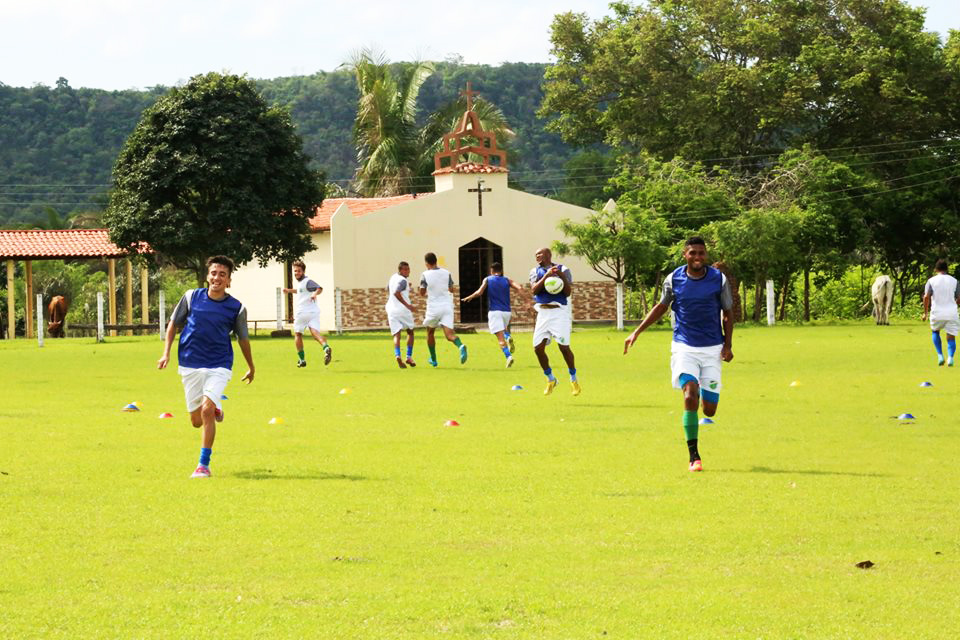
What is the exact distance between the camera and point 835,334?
3816 cm

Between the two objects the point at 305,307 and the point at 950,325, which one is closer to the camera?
the point at 950,325

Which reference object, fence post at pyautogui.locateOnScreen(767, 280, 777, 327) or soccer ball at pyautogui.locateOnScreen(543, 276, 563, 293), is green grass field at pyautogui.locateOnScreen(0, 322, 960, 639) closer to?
soccer ball at pyautogui.locateOnScreen(543, 276, 563, 293)

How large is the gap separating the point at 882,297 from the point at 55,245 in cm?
2786

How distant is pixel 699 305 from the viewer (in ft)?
39.7

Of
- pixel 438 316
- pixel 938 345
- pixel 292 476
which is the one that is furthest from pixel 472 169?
pixel 292 476

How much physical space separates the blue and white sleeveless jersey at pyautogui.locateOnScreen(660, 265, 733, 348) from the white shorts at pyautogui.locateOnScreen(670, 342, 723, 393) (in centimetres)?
5

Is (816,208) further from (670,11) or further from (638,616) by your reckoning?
(638,616)

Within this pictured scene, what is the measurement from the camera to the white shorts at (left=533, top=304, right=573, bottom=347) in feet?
63.8

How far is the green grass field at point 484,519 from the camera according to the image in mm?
6723

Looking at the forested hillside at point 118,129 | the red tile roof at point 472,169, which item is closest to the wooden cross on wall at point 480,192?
the red tile roof at point 472,169

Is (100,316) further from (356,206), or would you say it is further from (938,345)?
(938,345)

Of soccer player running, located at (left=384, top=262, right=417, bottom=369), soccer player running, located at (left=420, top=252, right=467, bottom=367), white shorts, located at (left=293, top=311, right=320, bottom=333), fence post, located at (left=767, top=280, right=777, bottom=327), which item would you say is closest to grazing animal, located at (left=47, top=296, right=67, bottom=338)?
fence post, located at (left=767, top=280, right=777, bottom=327)

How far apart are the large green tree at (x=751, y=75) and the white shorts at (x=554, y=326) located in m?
34.8

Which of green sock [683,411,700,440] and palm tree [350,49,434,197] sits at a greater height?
Result: palm tree [350,49,434,197]
